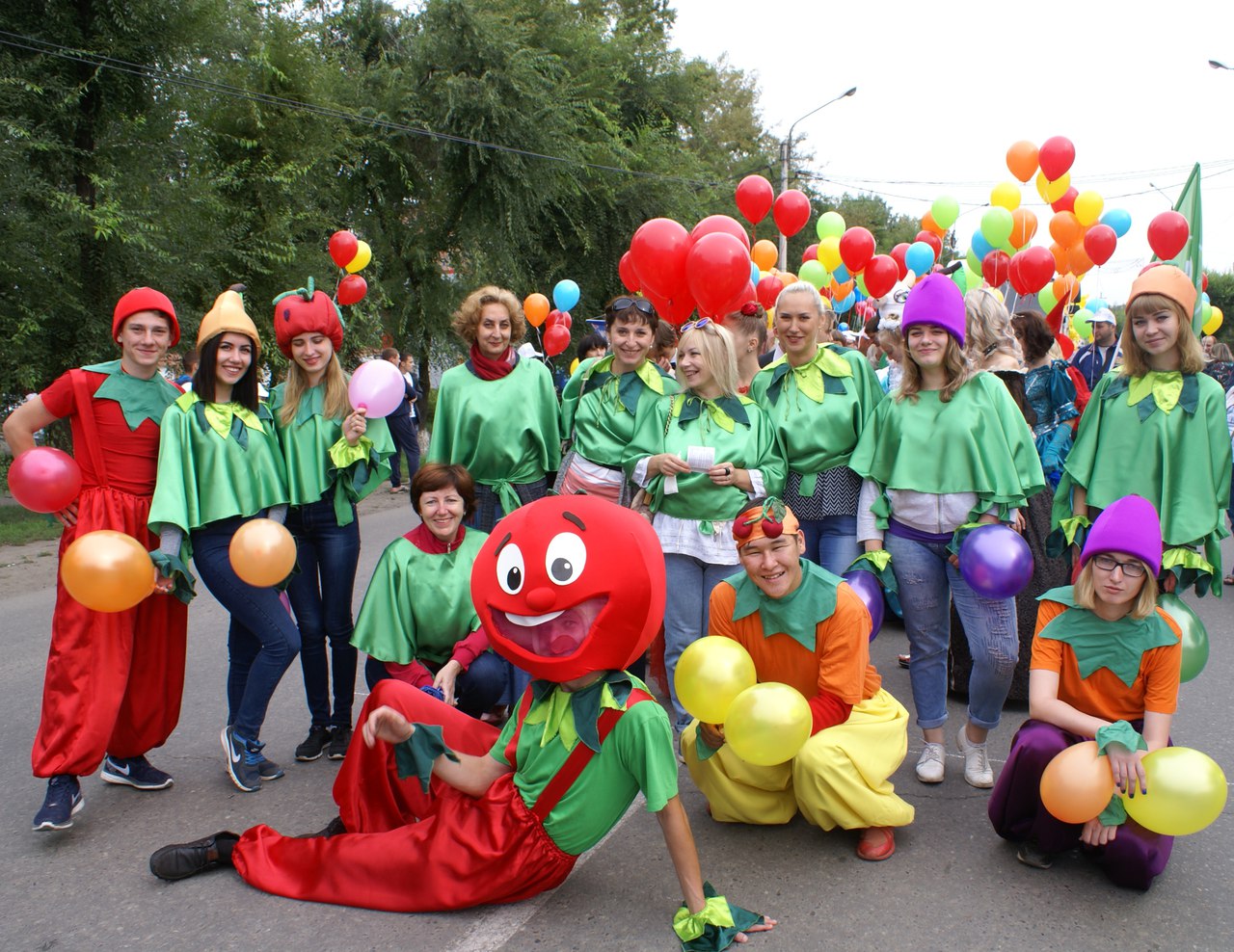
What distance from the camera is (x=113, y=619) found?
3758 millimetres

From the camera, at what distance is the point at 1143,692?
10.6ft

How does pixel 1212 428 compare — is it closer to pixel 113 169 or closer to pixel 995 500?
pixel 995 500

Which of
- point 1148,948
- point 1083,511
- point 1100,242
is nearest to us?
point 1148,948

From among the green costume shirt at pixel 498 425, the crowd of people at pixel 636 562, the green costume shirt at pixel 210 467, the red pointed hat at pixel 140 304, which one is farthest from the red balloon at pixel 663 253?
the red pointed hat at pixel 140 304

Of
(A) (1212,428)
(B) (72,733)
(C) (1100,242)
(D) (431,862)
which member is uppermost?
(C) (1100,242)

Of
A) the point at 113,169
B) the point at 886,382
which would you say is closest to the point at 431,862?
the point at 886,382

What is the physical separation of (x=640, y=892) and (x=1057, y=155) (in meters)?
8.98

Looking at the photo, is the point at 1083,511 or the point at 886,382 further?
the point at 886,382

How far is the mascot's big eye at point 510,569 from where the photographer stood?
2.78m

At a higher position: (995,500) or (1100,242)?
(1100,242)

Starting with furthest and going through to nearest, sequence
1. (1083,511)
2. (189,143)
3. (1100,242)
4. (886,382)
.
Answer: (189,143)
(1100,242)
(886,382)
(1083,511)

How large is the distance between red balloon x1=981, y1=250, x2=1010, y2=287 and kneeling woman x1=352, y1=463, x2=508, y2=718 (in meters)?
7.77

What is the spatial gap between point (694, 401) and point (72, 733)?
2685 mm

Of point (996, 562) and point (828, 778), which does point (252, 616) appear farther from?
point (996, 562)
